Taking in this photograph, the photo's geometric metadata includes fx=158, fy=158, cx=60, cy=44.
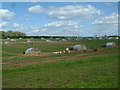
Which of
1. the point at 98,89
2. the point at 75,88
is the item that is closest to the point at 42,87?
the point at 75,88

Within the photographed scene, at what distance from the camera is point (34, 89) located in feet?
26.5

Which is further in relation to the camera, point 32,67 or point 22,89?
point 32,67

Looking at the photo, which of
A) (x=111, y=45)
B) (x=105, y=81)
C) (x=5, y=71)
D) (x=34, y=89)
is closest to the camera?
(x=34, y=89)

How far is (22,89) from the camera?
8180mm

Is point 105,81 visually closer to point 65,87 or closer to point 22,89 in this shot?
point 65,87

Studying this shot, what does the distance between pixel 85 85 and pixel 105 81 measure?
141cm

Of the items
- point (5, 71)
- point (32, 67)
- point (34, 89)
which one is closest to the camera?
point (34, 89)

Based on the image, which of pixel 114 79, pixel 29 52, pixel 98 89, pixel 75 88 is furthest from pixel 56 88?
pixel 29 52

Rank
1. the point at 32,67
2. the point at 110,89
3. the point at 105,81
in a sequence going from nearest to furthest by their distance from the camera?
the point at 110,89 → the point at 105,81 → the point at 32,67

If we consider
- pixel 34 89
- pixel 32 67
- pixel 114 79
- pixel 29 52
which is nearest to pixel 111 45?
pixel 29 52

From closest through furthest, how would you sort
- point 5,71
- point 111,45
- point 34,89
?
point 34,89 → point 5,71 → point 111,45

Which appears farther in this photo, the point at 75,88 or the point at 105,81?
the point at 105,81

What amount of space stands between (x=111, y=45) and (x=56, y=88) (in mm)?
39473

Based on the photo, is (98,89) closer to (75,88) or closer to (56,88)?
(75,88)
